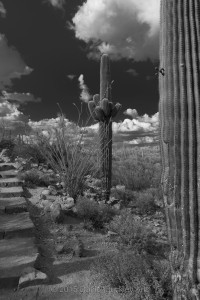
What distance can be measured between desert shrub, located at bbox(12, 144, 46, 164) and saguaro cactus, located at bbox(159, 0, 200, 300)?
9.93 m

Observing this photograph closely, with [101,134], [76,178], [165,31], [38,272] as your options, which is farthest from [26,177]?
[165,31]

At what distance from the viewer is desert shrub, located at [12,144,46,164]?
1348 cm

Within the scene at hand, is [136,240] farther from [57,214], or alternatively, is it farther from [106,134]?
[106,134]

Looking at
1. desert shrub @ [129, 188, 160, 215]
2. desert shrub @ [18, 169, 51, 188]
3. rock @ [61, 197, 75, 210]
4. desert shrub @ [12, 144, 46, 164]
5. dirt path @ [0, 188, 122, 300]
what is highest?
desert shrub @ [12, 144, 46, 164]

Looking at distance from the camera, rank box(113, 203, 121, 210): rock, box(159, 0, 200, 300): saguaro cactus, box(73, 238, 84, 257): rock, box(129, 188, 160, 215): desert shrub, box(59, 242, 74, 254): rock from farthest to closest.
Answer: box(129, 188, 160, 215): desert shrub, box(113, 203, 121, 210): rock, box(59, 242, 74, 254): rock, box(73, 238, 84, 257): rock, box(159, 0, 200, 300): saguaro cactus

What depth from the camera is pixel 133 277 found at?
3.92 meters

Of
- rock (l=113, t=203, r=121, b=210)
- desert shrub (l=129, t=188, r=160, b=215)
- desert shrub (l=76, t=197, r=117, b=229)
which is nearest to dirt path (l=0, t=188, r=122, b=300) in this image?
desert shrub (l=76, t=197, r=117, b=229)

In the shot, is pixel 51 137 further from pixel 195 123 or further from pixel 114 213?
pixel 195 123

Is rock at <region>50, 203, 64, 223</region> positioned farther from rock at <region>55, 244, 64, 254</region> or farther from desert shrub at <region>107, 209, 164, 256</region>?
desert shrub at <region>107, 209, 164, 256</region>

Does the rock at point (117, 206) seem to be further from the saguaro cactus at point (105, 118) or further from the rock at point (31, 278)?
the rock at point (31, 278)

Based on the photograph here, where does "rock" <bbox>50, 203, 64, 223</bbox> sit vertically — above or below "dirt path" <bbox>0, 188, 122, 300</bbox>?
above

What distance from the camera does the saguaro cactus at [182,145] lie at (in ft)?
10.6

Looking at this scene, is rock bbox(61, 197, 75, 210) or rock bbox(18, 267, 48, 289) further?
rock bbox(61, 197, 75, 210)

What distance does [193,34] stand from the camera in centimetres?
341
